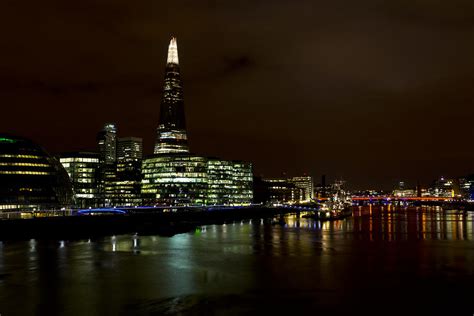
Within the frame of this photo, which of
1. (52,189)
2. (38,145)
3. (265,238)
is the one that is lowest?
(265,238)

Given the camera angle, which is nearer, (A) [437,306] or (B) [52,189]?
(A) [437,306]

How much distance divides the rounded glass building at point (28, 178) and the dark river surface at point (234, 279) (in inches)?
1406

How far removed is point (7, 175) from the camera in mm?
98500

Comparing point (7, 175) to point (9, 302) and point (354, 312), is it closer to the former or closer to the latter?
point (9, 302)

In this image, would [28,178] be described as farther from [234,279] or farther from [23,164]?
[234,279]

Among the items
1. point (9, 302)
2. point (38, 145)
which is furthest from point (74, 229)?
point (9, 302)

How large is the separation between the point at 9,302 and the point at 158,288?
9.98 meters

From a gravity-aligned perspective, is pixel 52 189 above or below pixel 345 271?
above

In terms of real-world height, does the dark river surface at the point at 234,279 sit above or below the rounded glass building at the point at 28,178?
below

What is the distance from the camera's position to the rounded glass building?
96.6m

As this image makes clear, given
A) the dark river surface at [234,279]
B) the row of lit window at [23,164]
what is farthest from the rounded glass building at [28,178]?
the dark river surface at [234,279]

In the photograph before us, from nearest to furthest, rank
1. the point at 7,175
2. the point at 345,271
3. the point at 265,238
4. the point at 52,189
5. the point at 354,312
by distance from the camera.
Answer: the point at 354,312 → the point at 345,271 → the point at 265,238 → the point at 7,175 → the point at 52,189

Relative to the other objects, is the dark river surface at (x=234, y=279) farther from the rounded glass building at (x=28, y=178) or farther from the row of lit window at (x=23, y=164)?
the row of lit window at (x=23, y=164)

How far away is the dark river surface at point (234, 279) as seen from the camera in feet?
102
